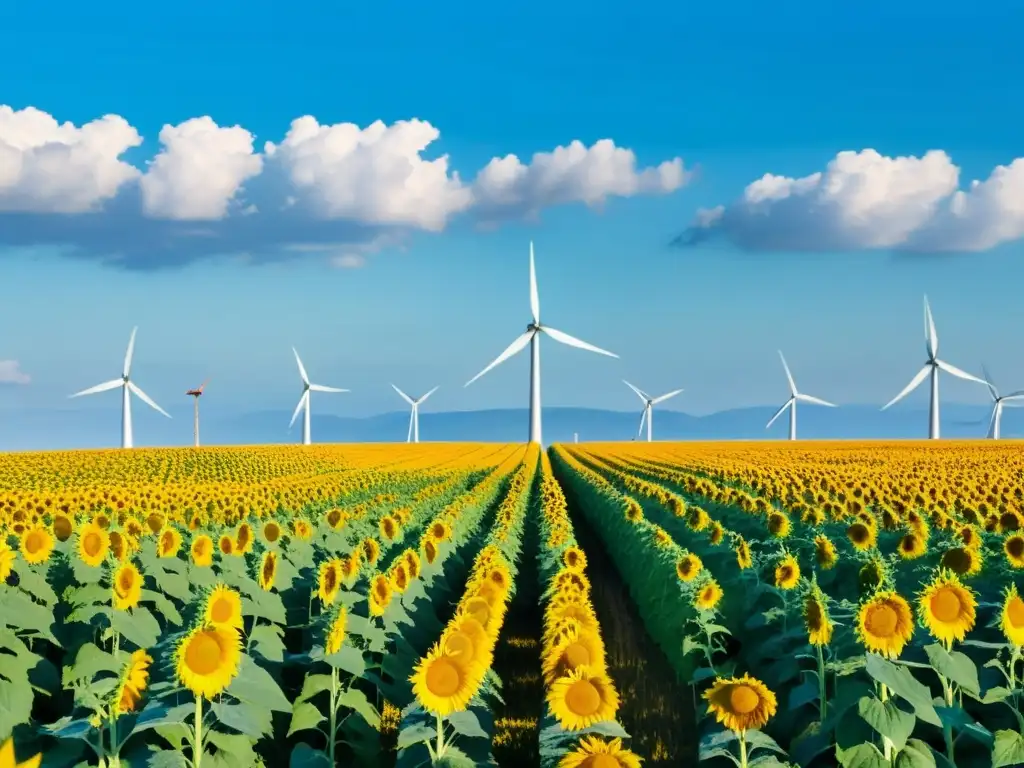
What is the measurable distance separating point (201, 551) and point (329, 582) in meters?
2.51

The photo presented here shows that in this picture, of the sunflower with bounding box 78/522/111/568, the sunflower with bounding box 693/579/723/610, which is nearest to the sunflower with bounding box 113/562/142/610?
the sunflower with bounding box 78/522/111/568

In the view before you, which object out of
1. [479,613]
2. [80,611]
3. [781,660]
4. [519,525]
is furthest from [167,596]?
[519,525]

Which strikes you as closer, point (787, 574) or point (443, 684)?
point (443, 684)

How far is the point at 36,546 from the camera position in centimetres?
1082

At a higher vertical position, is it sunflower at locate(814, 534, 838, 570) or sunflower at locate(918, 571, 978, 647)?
sunflower at locate(918, 571, 978, 647)

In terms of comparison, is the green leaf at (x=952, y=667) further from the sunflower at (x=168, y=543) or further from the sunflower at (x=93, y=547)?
the sunflower at (x=168, y=543)

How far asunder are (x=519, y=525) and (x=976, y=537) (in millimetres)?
10649

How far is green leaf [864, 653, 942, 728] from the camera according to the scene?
5.82 m

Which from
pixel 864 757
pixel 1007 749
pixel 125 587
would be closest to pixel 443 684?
pixel 864 757

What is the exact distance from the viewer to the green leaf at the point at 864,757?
5828mm

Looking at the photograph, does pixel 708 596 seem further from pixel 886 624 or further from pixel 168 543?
pixel 168 543

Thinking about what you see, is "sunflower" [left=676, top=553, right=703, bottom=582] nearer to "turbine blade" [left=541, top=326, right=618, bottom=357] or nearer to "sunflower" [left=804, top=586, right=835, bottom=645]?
"sunflower" [left=804, top=586, right=835, bottom=645]

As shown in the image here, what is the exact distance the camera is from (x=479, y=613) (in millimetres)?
7480

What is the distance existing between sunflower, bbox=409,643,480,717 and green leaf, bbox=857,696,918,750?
2.21 metres
